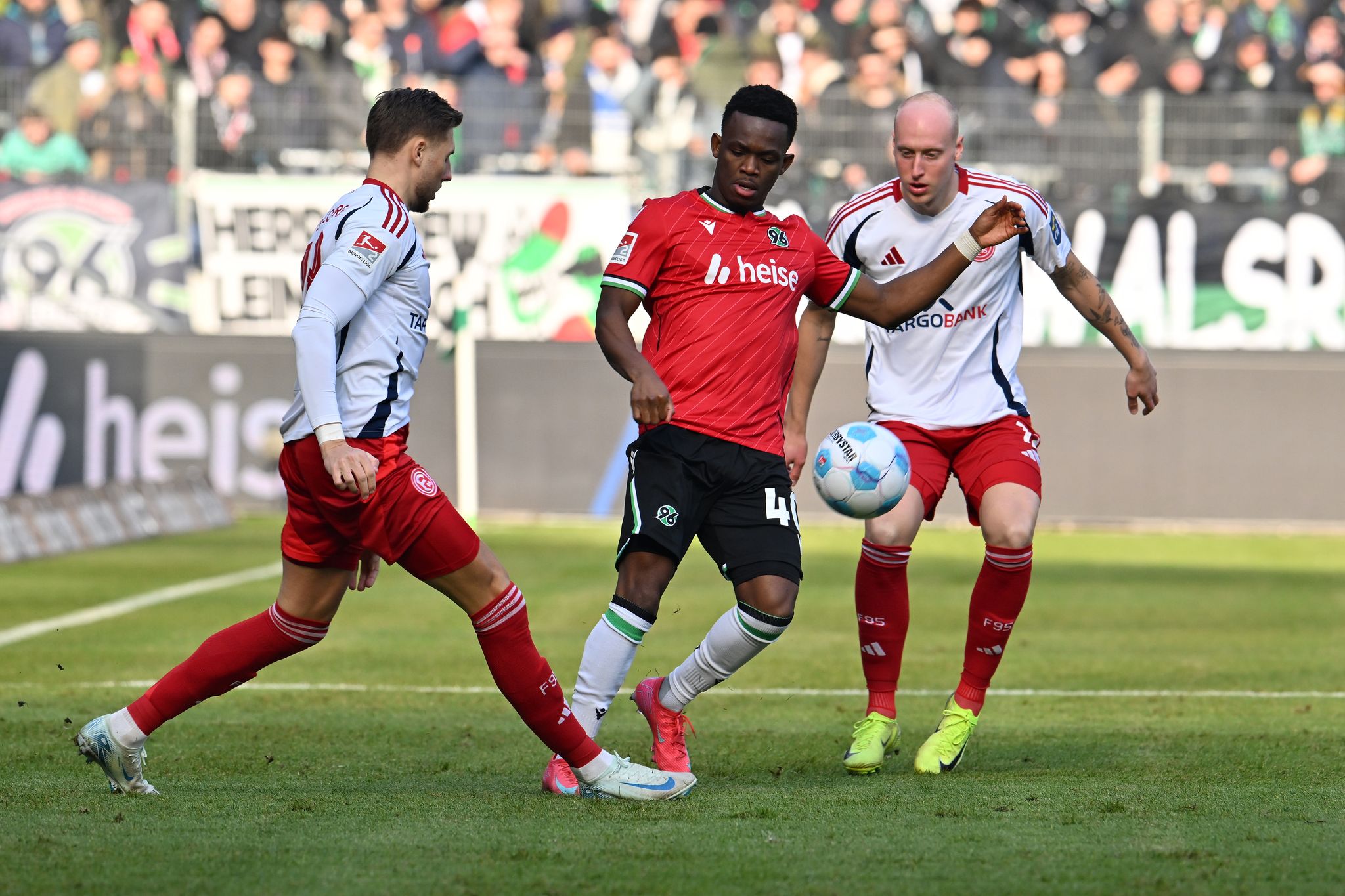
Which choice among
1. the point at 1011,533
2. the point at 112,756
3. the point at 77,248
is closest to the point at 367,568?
the point at 112,756

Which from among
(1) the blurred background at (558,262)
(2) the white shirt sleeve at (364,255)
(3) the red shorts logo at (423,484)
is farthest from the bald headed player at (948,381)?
(1) the blurred background at (558,262)

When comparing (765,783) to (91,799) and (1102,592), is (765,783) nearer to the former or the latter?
(91,799)

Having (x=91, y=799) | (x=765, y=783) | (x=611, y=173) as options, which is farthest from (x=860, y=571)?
(x=611, y=173)

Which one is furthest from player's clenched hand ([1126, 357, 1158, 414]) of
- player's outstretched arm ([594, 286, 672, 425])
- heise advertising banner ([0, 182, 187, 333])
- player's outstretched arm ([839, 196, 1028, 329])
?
heise advertising banner ([0, 182, 187, 333])

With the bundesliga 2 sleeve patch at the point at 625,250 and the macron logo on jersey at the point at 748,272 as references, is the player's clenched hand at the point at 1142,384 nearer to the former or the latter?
the macron logo on jersey at the point at 748,272

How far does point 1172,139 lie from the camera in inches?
683

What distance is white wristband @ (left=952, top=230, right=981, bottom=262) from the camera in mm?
5984

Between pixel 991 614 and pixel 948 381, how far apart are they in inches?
33.5

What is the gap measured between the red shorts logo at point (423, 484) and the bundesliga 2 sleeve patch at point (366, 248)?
1.96ft

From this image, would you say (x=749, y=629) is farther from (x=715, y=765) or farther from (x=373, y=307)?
(x=373, y=307)

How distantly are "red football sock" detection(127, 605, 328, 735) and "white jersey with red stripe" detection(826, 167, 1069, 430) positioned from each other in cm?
239

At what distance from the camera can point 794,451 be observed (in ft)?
20.4

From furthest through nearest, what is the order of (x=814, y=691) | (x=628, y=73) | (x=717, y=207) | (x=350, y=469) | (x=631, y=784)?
(x=628, y=73), (x=814, y=691), (x=717, y=207), (x=631, y=784), (x=350, y=469)

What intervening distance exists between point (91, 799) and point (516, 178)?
12902 millimetres
